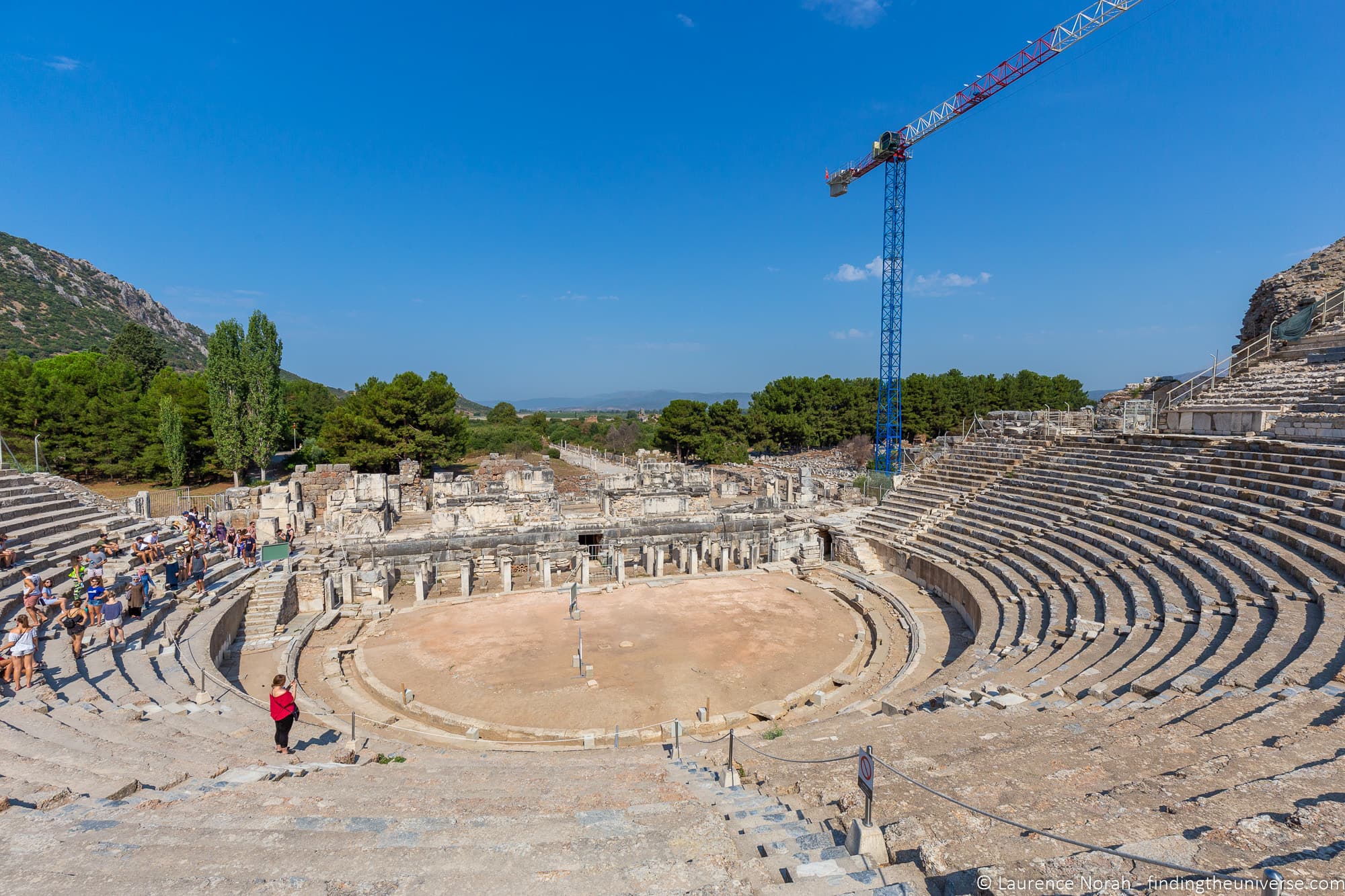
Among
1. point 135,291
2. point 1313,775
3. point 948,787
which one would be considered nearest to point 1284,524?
point 1313,775

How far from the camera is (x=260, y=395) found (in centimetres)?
3406

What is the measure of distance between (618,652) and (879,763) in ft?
27.8

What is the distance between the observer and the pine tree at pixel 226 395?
3284cm

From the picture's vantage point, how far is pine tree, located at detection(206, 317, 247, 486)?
1293 inches

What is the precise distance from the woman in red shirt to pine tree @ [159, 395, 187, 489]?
104 feet

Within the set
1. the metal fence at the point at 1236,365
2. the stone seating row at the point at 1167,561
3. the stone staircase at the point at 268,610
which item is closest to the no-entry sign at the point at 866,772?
the stone seating row at the point at 1167,561

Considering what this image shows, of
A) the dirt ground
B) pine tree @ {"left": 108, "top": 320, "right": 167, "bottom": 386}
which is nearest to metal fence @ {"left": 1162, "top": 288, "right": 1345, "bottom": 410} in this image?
the dirt ground

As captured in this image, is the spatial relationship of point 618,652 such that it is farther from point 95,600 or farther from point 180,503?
point 180,503

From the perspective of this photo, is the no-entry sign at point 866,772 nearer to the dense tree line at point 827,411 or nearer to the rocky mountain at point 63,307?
the dense tree line at point 827,411

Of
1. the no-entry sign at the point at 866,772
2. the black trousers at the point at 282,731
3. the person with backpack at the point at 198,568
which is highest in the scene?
the no-entry sign at the point at 866,772

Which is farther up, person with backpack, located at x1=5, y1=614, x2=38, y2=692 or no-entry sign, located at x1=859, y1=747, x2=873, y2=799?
no-entry sign, located at x1=859, y1=747, x2=873, y2=799

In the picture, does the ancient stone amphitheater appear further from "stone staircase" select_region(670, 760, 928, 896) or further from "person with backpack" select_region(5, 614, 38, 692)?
"person with backpack" select_region(5, 614, 38, 692)

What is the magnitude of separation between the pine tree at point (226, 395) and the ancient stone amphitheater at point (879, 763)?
2006 centimetres

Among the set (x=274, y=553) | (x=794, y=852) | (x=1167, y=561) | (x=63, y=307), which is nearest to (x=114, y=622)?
(x=274, y=553)
